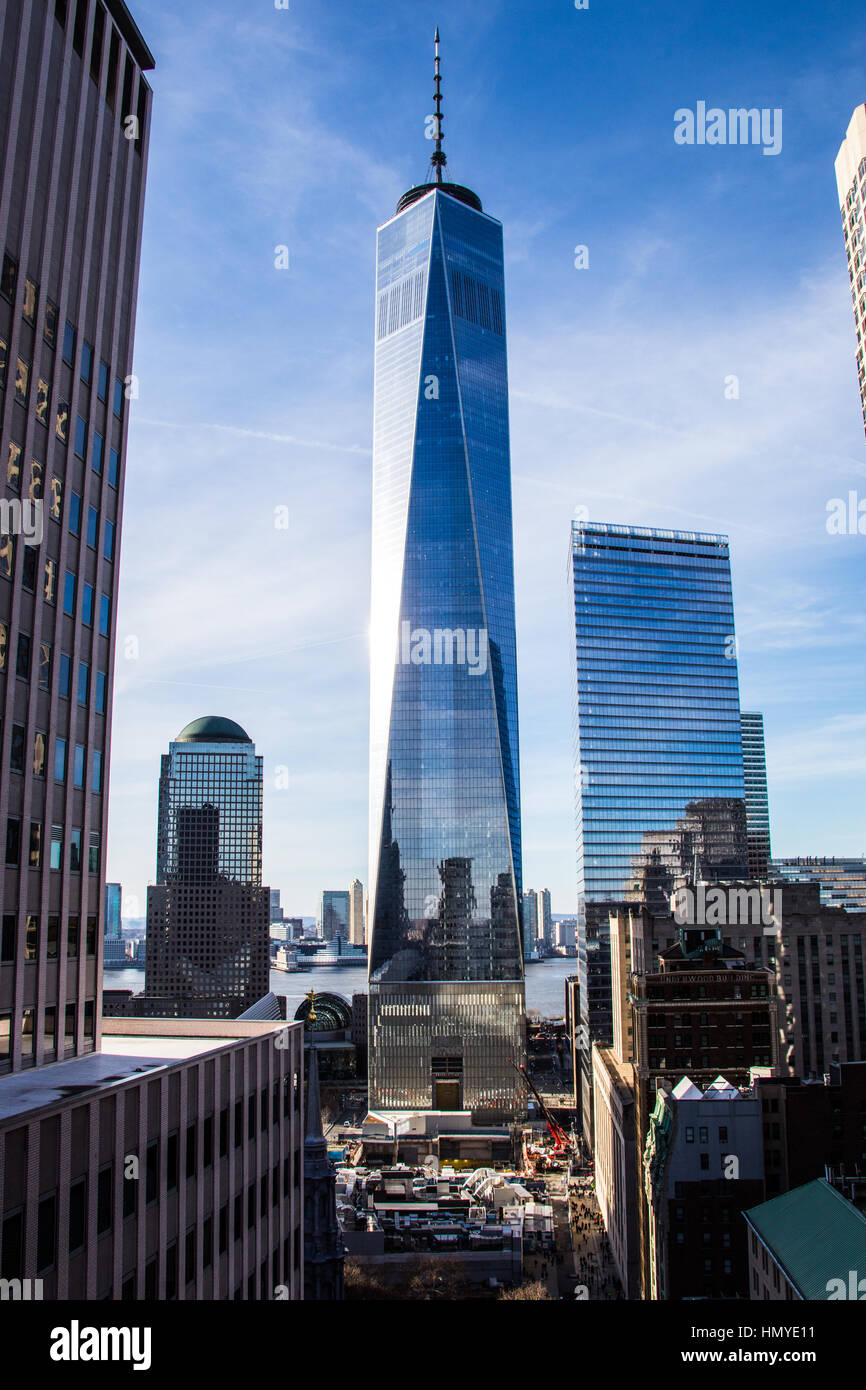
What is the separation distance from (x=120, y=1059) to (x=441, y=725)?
105 metres

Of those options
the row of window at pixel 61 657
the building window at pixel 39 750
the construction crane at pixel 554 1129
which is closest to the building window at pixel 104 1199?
the building window at pixel 39 750

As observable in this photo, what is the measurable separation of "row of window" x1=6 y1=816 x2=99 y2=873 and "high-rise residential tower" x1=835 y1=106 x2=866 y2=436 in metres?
47.0

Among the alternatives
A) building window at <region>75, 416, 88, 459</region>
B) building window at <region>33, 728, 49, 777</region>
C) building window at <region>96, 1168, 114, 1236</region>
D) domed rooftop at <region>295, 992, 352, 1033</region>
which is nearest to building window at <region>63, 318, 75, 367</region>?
building window at <region>75, 416, 88, 459</region>

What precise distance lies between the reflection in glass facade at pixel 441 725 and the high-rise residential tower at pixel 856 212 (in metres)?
76.5

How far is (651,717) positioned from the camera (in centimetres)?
14050

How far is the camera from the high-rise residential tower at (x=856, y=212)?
53.7m

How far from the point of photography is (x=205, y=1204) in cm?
2681

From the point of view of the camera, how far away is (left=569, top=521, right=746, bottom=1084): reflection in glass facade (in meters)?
136

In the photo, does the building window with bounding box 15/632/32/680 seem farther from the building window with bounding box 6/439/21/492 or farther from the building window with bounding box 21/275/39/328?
the building window with bounding box 21/275/39/328

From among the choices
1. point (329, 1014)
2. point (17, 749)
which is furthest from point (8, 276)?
point (329, 1014)

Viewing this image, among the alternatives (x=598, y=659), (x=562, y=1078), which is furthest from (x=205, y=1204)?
(x=562, y=1078)

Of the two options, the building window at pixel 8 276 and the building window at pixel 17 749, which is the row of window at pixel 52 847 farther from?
the building window at pixel 8 276

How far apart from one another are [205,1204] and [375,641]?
11112cm
